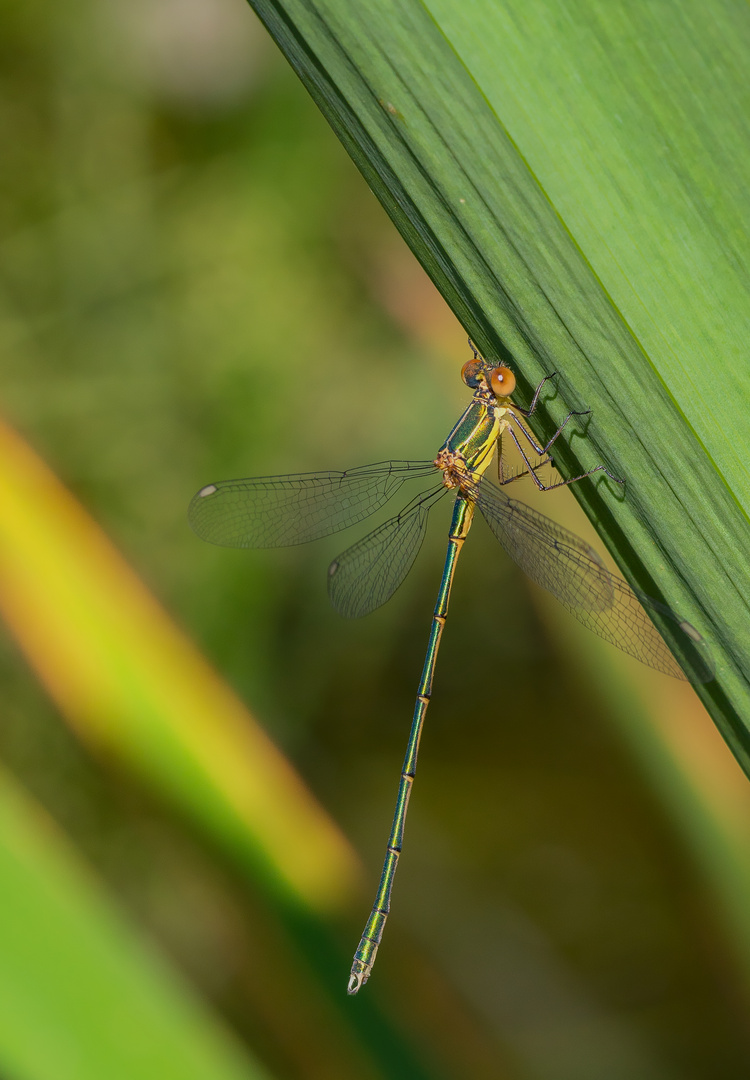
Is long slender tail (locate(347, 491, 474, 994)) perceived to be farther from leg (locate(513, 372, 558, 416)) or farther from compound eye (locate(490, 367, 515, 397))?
leg (locate(513, 372, 558, 416))

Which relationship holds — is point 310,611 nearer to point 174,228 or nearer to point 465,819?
point 465,819

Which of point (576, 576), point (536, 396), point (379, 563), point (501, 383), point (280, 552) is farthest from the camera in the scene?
point (280, 552)

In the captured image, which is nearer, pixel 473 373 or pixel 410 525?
pixel 473 373

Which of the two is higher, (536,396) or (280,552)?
(536,396)

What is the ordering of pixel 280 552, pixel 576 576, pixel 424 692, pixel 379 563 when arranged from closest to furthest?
pixel 576 576 < pixel 424 692 < pixel 379 563 < pixel 280 552

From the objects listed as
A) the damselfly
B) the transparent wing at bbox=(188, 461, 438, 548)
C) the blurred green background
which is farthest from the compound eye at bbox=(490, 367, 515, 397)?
the blurred green background

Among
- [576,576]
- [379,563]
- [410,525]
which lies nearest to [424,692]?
[379,563]

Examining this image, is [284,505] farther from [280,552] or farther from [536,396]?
[536,396]
